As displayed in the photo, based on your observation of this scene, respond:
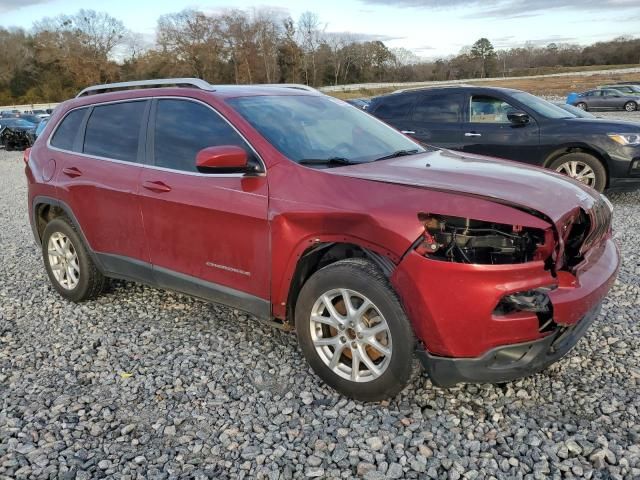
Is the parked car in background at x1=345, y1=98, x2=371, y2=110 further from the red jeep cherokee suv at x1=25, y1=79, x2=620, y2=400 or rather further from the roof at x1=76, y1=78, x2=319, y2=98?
the red jeep cherokee suv at x1=25, y1=79, x2=620, y2=400

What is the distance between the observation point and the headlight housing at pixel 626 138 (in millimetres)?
7501

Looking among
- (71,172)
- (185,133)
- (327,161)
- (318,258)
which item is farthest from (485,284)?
(71,172)

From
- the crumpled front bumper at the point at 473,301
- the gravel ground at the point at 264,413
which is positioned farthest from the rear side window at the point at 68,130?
the crumpled front bumper at the point at 473,301

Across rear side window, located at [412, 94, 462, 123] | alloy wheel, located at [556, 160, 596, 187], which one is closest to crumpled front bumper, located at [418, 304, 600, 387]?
alloy wheel, located at [556, 160, 596, 187]

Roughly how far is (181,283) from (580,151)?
6.30 m

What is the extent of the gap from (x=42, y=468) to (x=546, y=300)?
2570 mm

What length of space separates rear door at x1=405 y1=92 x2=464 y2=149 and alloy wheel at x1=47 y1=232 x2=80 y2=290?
5.41 meters

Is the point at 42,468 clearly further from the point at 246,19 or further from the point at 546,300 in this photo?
the point at 246,19

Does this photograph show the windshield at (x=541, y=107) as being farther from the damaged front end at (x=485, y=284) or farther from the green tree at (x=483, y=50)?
the green tree at (x=483, y=50)

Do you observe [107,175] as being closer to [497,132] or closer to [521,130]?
[497,132]

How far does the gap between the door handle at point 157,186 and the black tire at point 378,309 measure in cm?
128

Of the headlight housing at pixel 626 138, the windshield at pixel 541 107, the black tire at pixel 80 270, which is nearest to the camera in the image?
the black tire at pixel 80 270

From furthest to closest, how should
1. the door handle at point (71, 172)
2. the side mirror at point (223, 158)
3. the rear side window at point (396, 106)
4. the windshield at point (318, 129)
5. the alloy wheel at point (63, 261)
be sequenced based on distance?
1. the rear side window at point (396, 106)
2. the alloy wheel at point (63, 261)
3. the door handle at point (71, 172)
4. the windshield at point (318, 129)
5. the side mirror at point (223, 158)

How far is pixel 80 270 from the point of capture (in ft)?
15.3
